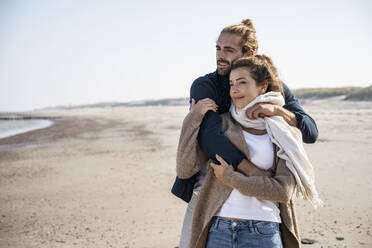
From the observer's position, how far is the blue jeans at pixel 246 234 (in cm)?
187

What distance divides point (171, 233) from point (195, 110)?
11.3 feet

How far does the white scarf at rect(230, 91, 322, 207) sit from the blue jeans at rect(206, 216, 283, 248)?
313mm

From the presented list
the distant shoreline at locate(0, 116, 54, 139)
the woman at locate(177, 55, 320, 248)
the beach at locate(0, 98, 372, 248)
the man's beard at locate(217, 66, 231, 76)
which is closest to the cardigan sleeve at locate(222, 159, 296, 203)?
the woman at locate(177, 55, 320, 248)

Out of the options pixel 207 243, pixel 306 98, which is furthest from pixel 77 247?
pixel 306 98

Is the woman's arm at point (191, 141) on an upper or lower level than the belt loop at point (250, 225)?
upper

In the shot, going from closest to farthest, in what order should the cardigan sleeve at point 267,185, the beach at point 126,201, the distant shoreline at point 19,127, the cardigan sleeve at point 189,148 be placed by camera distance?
1. the cardigan sleeve at point 267,185
2. the cardigan sleeve at point 189,148
3. the beach at point 126,201
4. the distant shoreline at point 19,127

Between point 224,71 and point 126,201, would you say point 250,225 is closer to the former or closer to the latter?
point 224,71

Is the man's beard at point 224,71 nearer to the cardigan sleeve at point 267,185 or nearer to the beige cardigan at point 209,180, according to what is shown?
the beige cardigan at point 209,180

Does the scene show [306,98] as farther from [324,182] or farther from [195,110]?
[195,110]

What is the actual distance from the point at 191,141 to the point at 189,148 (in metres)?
0.05

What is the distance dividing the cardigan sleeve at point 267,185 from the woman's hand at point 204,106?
1.44 feet

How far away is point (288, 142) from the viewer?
184cm

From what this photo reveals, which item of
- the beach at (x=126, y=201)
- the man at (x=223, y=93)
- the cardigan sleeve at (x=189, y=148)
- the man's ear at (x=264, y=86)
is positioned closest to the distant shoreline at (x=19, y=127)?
the beach at (x=126, y=201)

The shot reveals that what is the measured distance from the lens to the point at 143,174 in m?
8.51
